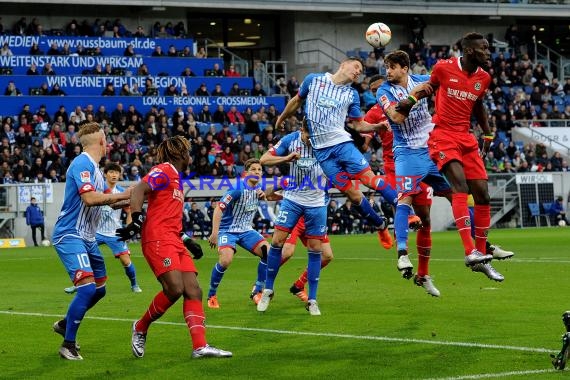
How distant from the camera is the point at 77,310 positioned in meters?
10.9

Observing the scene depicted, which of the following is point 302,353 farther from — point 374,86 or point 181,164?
point 374,86

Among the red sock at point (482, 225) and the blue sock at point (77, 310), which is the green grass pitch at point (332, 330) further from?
the red sock at point (482, 225)

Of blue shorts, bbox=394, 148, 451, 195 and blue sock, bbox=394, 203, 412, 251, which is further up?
blue shorts, bbox=394, 148, 451, 195

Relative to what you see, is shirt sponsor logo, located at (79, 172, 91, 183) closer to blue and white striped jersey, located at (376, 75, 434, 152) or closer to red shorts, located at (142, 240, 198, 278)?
red shorts, located at (142, 240, 198, 278)

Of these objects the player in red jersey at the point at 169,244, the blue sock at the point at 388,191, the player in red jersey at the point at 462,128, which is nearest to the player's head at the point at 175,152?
the player in red jersey at the point at 169,244

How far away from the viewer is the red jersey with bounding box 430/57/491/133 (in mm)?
13117

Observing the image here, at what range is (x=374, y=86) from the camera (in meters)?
15.9

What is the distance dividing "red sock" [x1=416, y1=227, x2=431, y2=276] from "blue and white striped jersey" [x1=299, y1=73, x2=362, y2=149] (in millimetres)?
1660

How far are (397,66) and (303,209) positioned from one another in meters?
2.41

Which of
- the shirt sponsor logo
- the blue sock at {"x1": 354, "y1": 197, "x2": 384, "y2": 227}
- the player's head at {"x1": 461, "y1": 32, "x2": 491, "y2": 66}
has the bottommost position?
the blue sock at {"x1": 354, "y1": 197, "x2": 384, "y2": 227}

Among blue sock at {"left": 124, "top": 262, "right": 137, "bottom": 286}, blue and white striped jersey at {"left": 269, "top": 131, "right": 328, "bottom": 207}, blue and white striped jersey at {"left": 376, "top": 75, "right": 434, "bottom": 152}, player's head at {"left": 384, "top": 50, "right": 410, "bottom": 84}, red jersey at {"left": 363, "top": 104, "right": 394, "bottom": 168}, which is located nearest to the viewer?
player's head at {"left": 384, "top": 50, "right": 410, "bottom": 84}

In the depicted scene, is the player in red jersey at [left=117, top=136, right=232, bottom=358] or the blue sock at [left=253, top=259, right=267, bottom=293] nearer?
the player in red jersey at [left=117, top=136, right=232, bottom=358]

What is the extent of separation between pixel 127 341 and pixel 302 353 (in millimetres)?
2301

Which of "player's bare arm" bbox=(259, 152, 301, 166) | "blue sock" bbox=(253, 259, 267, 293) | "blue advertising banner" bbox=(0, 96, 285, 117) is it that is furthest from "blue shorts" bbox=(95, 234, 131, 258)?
"blue advertising banner" bbox=(0, 96, 285, 117)
